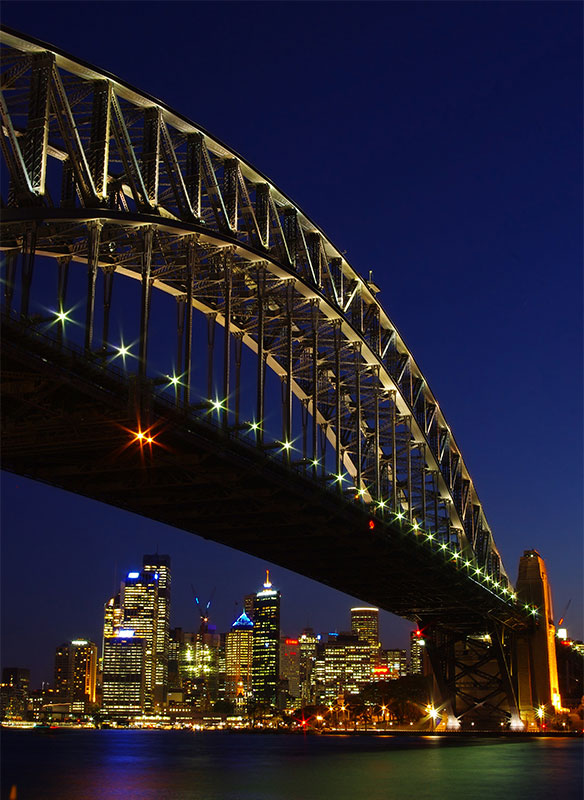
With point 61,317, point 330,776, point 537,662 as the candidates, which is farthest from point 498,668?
point 61,317

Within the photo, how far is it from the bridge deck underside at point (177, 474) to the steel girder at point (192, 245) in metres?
1.49

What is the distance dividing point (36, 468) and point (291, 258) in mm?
19600

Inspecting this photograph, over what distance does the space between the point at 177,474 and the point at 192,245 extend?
10.7 metres

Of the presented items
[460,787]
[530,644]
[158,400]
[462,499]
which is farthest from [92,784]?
[530,644]

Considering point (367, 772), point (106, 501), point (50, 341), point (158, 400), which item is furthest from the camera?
point (367, 772)

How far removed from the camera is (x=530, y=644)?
10969 centimetres

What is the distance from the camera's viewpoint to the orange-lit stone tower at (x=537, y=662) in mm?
107812

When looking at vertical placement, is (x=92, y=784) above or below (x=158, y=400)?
Answer: below

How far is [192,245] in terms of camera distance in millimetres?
45938

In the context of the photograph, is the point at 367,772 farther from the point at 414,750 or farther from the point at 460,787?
the point at 414,750

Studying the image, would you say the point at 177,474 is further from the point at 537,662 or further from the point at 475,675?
the point at 537,662

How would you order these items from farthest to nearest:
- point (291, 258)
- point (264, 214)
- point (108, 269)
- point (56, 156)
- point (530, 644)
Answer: point (530, 644)
point (291, 258)
point (264, 214)
point (108, 269)
point (56, 156)

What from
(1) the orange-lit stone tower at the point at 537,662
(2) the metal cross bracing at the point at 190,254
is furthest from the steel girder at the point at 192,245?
(1) the orange-lit stone tower at the point at 537,662

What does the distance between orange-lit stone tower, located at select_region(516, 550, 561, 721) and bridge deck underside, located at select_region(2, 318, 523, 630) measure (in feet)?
118
